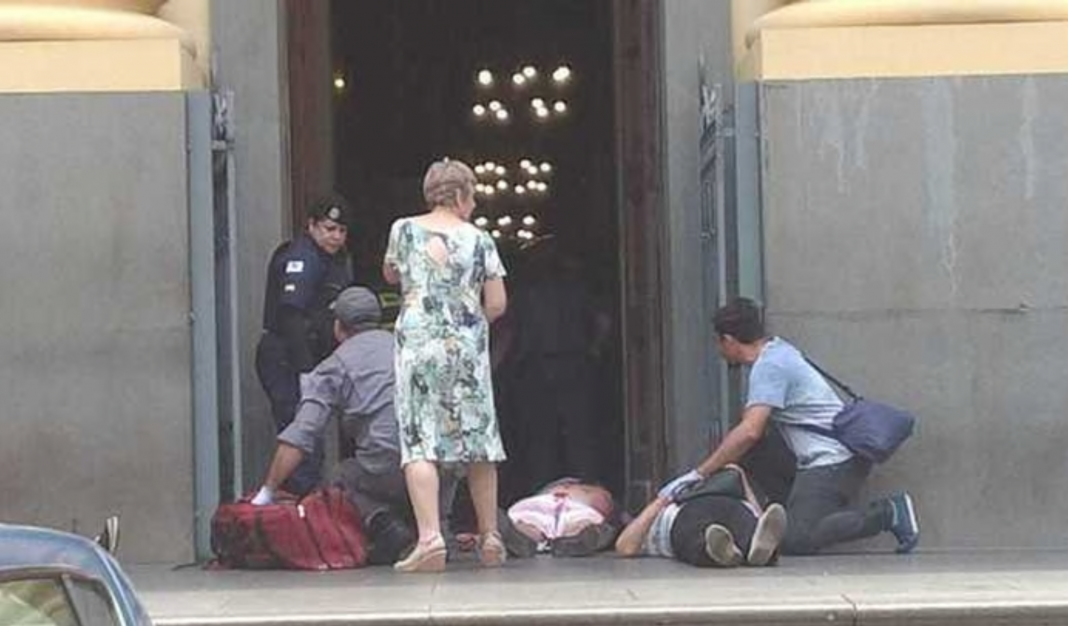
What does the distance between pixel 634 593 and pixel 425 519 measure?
1336 mm

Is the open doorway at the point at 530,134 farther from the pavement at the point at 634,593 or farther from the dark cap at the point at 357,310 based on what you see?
the pavement at the point at 634,593

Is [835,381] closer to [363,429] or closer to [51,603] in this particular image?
[363,429]

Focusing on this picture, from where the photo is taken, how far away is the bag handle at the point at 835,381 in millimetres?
9781

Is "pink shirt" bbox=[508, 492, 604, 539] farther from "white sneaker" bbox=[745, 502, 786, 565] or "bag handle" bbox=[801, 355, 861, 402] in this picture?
"bag handle" bbox=[801, 355, 861, 402]

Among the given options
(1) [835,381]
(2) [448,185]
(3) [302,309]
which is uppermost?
(2) [448,185]

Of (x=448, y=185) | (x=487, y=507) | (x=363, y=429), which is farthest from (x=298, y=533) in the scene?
(x=448, y=185)

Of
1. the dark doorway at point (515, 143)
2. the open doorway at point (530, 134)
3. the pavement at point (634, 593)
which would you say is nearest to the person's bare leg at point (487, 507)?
the pavement at point (634, 593)

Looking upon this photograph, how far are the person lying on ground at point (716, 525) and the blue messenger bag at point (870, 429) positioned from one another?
49 cm

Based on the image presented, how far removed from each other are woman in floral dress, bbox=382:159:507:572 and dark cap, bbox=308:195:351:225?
0.86 m

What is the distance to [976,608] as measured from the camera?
25.2ft

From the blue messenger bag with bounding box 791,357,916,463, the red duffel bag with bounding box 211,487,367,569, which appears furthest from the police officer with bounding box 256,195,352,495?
the blue messenger bag with bounding box 791,357,916,463

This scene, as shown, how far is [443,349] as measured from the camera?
9.25 metres

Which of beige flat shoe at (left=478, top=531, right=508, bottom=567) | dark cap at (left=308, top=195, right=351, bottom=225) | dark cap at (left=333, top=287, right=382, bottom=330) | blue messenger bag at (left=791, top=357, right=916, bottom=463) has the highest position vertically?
dark cap at (left=308, top=195, right=351, bottom=225)

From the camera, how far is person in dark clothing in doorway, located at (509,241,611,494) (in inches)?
496
